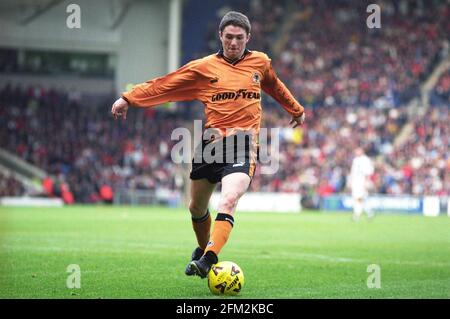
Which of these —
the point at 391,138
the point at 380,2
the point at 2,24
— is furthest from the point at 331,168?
the point at 2,24

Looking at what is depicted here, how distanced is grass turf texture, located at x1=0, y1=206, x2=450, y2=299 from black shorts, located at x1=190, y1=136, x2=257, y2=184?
1.22 meters

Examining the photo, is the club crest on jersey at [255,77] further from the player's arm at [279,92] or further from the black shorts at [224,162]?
the black shorts at [224,162]

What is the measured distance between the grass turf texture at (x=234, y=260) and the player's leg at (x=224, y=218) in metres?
0.35

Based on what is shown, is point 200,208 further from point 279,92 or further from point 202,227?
point 279,92

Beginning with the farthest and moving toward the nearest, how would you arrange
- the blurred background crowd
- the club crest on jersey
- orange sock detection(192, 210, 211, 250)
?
the blurred background crowd → orange sock detection(192, 210, 211, 250) → the club crest on jersey

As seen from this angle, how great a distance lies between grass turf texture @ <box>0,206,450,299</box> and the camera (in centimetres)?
872

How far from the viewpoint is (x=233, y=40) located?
9047mm

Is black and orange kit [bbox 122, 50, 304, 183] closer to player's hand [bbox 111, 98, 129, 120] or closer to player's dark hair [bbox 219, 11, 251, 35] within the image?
player's hand [bbox 111, 98, 129, 120]

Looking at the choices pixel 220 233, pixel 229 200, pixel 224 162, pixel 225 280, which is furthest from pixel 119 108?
pixel 225 280

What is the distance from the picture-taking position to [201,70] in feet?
30.5

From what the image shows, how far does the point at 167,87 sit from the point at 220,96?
600 millimetres

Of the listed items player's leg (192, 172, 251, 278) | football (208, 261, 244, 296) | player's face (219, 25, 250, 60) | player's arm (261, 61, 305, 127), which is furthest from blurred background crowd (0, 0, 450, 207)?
football (208, 261, 244, 296)

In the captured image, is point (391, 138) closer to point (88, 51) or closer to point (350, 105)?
point (350, 105)
